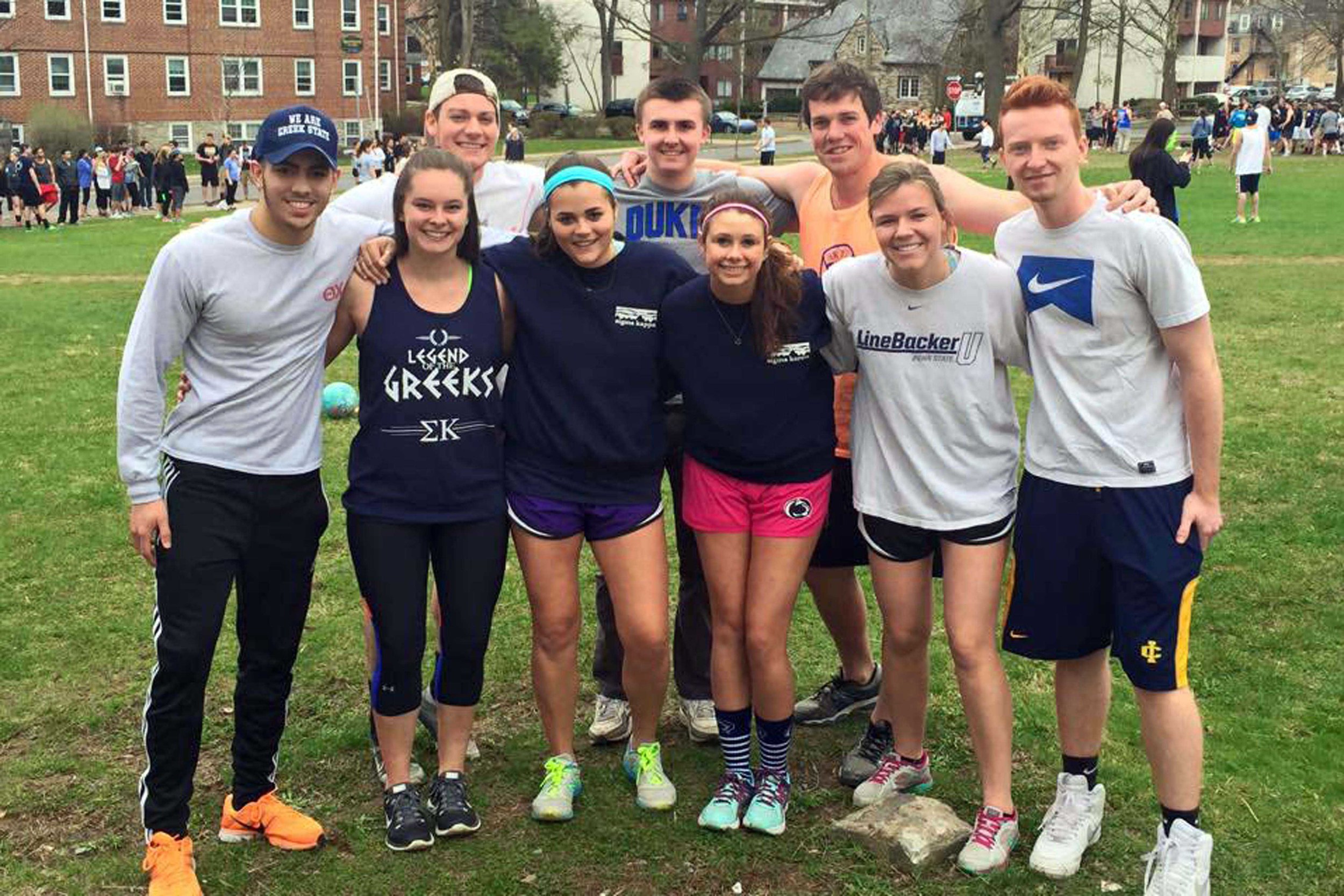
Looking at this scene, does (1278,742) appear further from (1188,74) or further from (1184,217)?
(1188,74)

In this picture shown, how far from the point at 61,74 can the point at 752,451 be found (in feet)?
193

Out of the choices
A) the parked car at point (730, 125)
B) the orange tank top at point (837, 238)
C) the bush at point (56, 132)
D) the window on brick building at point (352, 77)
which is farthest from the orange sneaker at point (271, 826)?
the window on brick building at point (352, 77)

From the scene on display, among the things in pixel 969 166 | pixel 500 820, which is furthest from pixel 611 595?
pixel 969 166

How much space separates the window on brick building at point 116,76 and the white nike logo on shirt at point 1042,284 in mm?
59697

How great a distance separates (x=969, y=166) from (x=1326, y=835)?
4087 cm

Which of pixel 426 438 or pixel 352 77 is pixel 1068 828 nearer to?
pixel 426 438

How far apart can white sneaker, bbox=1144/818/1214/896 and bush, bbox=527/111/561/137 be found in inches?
2330

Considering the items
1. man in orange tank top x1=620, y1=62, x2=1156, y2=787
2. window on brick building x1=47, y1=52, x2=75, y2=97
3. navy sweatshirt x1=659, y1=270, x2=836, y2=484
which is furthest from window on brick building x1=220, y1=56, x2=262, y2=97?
navy sweatshirt x1=659, y1=270, x2=836, y2=484

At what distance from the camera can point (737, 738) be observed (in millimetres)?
4512

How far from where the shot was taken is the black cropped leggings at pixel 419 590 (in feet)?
13.6

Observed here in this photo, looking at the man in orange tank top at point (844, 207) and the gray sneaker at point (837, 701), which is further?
the gray sneaker at point (837, 701)

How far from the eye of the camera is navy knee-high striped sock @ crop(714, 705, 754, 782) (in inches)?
177

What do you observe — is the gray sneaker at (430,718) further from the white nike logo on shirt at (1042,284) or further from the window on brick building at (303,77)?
the window on brick building at (303,77)

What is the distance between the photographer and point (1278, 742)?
4.97 metres
